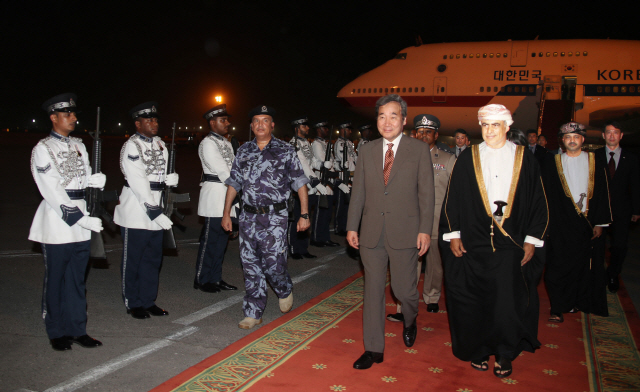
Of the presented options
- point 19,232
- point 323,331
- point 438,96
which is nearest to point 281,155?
point 323,331

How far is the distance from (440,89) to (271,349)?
16498mm

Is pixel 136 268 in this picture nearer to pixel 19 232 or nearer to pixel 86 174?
pixel 86 174

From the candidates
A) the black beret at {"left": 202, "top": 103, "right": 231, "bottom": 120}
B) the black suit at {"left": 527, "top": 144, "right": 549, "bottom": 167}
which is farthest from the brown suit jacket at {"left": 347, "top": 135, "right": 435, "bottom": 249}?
the black beret at {"left": 202, "top": 103, "right": 231, "bottom": 120}

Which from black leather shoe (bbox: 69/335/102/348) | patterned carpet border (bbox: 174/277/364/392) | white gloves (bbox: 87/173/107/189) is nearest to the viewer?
patterned carpet border (bbox: 174/277/364/392)

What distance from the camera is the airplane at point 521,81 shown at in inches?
644

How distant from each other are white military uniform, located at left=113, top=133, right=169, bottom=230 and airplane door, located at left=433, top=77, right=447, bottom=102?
618 inches

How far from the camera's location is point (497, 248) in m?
3.46

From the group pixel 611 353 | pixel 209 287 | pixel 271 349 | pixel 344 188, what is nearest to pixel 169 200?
pixel 209 287

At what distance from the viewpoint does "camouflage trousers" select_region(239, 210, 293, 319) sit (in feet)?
14.3

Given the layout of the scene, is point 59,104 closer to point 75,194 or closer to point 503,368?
point 75,194

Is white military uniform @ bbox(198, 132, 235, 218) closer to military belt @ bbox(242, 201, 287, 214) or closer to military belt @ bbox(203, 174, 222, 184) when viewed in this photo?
military belt @ bbox(203, 174, 222, 184)

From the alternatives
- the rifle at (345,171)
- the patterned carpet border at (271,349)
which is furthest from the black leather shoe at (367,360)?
the rifle at (345,171)

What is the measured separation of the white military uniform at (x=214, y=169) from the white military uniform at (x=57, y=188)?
164 centimetres

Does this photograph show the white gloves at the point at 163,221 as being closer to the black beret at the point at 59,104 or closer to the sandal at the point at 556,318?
the black beret at the point at 59,104
